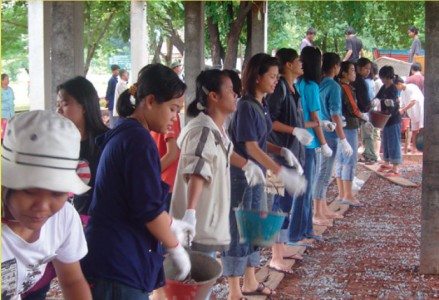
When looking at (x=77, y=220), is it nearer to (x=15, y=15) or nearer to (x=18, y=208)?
(x=18, y=208)

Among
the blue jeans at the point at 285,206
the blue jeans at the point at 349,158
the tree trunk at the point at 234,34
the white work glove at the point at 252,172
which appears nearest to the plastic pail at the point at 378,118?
the blue jeans at the point at 349,158

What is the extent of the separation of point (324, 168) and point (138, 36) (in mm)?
5797

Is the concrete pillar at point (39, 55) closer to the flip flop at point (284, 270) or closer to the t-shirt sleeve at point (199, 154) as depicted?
the flip flop at point (284, 270)

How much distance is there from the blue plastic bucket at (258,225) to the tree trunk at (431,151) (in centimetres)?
188

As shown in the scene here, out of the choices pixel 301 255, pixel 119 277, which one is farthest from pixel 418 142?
pixel 119 277

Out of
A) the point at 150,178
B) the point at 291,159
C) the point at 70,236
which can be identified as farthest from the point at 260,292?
the point at 70,236

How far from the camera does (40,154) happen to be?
73.9 inches

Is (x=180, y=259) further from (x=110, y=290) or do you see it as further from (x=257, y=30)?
(x=257, y=30)

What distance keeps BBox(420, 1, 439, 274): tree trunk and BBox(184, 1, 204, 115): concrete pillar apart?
560 cm

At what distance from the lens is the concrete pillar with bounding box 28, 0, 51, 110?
7.63 meters

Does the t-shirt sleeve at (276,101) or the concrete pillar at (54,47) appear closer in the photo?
the t-shirt sleeve at (276,101)

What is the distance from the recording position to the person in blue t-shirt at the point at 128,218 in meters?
2.66

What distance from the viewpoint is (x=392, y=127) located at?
36.7 ft

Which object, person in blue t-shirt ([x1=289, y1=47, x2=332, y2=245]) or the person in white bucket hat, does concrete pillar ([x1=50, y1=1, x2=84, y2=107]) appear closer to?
person in blue t-shirt ([x1=289, y1=47, x2=332, y2=245])
